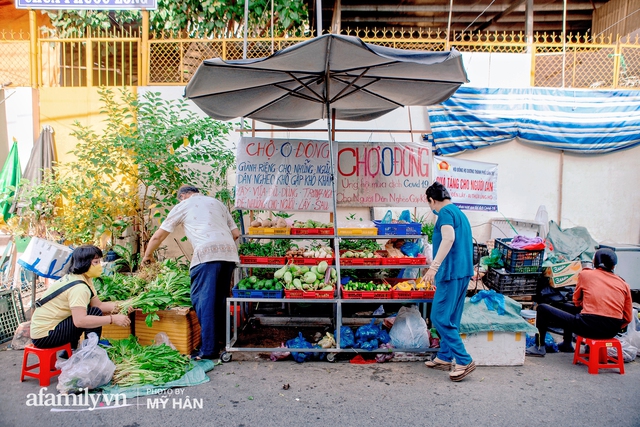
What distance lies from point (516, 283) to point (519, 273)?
0.16m

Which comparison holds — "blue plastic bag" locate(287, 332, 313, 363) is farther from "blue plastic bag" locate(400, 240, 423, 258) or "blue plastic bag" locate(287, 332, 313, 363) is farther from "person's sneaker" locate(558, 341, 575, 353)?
"person's sneaker" locate(558, 341, 575, 353)

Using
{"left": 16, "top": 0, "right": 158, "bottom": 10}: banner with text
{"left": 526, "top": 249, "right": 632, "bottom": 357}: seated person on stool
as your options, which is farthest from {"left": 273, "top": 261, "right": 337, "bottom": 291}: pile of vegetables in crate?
{"left": 16, "top": 0, "right": 158, "bottom": 10}: banner with text

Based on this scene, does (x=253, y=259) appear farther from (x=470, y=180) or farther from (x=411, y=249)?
(x=470, y=180)

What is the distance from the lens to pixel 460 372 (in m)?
4.15

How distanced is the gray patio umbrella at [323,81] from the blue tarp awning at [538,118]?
240cm

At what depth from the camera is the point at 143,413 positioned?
3.56m

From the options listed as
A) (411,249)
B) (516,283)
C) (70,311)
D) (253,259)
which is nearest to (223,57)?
(253,259)

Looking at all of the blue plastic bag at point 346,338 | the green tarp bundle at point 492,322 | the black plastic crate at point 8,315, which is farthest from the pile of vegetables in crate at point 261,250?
the black plastic crate at point 8,315

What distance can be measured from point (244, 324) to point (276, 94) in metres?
2.94

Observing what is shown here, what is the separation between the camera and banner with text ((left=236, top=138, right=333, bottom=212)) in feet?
18.2

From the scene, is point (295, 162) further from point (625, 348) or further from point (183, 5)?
point (183, 5)

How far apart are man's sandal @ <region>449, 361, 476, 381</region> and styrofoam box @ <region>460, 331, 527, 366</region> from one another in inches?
13.9

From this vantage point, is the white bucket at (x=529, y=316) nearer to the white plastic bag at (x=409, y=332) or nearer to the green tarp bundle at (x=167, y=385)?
the white plastic bag at (x=409, y=332)

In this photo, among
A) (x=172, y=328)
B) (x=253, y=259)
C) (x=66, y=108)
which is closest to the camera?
(x=172, y=328)
